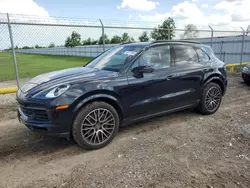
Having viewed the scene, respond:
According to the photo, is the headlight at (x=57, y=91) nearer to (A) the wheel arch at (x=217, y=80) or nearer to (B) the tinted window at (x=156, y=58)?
(B) the tinted window at (x=156, y=58)

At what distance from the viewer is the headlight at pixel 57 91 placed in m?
3.12

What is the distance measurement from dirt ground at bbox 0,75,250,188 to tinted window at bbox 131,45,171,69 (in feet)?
4.27

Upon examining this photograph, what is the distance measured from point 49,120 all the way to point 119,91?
121cm

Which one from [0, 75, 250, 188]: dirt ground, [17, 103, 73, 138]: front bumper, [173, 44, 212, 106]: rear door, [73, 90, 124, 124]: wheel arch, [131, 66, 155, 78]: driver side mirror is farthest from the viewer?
[173, 44, 212, 106]: rear door

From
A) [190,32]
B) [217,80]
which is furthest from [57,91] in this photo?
[190,32]

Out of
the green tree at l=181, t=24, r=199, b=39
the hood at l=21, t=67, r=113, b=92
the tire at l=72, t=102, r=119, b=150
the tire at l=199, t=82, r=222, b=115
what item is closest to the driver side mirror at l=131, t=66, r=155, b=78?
the hood at l=21, t=67, r=113, b=92

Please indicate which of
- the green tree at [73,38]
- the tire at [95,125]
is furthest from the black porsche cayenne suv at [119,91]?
the green tree at [73,38]

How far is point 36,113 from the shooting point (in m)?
3.18

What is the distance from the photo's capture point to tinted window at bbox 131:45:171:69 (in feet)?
12.9

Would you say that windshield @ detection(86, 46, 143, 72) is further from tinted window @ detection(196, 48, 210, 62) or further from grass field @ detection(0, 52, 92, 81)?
grass field @ detection(0, 52, 92, 81)

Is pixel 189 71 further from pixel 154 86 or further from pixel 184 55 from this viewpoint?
pixel 154 86

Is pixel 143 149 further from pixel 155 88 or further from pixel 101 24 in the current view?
pixel 101 24

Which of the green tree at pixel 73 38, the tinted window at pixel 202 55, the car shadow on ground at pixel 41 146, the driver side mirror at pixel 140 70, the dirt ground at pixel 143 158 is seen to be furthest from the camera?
the green tree at pixel 73 38

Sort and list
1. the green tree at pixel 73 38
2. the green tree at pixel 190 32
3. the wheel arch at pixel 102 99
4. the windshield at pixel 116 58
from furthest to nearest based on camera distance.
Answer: the green tree at pixel 190 32, the green tree at pixel 73 38, the windshield at pixel 116 58, the wheel arch at pixel 102 99
